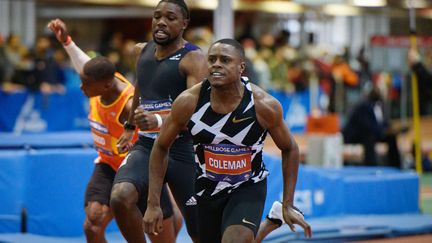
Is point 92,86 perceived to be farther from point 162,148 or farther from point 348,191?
→ point 348,191

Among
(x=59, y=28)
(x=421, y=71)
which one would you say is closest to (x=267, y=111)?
(x=59, y=28)

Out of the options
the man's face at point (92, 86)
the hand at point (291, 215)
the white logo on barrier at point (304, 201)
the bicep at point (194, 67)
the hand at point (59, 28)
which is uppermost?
the hand at point (59, 28)

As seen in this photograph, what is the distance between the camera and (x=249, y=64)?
15.6 meters

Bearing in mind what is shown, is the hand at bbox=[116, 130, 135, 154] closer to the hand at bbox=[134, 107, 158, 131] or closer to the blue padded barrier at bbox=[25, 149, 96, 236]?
the hand at bbox=[134, 107, 158, 131]

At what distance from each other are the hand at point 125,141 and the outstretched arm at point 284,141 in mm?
1464

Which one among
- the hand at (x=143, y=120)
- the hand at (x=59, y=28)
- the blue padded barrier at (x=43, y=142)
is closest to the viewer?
the hand at (x=143, y=120)

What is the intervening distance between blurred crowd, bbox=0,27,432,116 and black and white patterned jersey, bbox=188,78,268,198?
8.28 m

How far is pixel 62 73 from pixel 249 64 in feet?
18.6

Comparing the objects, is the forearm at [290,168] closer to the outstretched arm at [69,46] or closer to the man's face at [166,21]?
the man's face at [166,21]

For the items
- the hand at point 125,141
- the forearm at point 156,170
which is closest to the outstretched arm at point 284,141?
the forearm at point 156,170

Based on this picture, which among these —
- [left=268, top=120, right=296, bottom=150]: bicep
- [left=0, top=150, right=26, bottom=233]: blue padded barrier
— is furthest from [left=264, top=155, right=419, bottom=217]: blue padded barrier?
[left=268, top=120, right=296, bottom=150]: bicep

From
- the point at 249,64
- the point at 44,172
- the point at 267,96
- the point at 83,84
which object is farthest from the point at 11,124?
the point at 267,96

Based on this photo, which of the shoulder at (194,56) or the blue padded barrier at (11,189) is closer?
the shoulder at (194,56)

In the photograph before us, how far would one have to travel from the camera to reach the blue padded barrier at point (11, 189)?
10.4 metres
